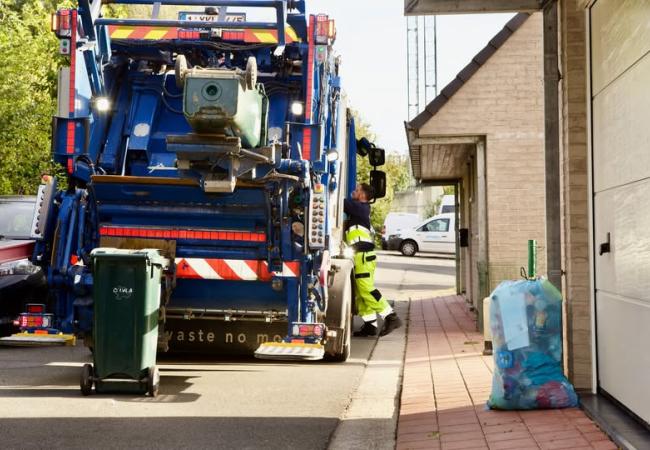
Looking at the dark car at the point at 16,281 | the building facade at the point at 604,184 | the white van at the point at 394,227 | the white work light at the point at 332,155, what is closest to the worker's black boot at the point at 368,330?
the white work light at the point at 332,155

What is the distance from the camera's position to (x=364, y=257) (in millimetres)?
12250

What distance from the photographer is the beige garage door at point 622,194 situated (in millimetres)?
5516

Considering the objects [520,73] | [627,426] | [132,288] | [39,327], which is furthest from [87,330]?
[520,73]

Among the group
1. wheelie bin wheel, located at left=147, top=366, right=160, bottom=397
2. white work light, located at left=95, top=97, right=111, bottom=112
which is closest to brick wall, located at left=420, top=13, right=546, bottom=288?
white work light, located at left=95, top=97, right=111, bottom=112

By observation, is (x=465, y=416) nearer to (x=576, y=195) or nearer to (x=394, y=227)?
(x=576, y=195)

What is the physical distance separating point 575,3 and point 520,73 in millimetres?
5387

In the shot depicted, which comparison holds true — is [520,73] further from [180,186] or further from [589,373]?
[589,373]

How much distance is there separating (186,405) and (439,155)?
8998mm

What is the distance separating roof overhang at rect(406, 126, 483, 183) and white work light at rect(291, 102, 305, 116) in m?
3.40

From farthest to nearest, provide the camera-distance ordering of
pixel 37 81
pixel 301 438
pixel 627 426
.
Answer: pixel 37 81 < pixel 301 438 < pixel 627 426

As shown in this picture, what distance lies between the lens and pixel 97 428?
6.35 m

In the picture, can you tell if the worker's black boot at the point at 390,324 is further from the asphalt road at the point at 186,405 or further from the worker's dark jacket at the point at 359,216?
the asphalt road at the point at 186,405

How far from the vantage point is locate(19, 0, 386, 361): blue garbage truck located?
858 cm

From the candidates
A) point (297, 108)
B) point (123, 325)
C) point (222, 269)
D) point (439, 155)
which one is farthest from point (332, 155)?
point (439, 155)
